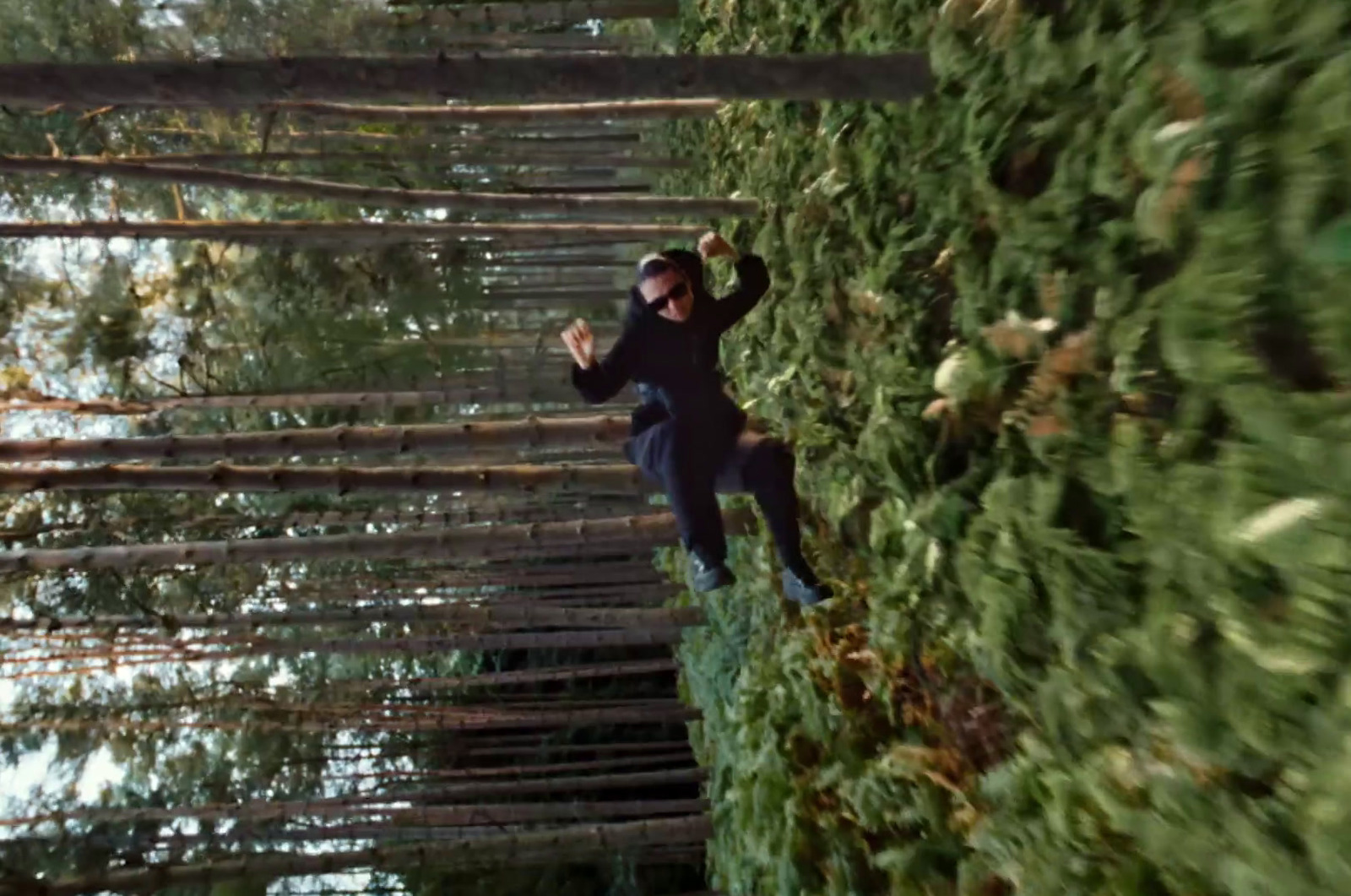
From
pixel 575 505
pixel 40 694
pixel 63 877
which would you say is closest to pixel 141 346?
pixel 40 694

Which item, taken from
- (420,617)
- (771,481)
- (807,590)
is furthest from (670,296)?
(420,617)

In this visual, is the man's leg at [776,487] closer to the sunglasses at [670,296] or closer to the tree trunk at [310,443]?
the sunglasses at [670,296]

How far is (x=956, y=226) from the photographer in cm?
272

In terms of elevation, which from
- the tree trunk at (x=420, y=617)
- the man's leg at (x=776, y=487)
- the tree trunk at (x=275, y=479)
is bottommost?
the tree trunk at (x=420, y=617)

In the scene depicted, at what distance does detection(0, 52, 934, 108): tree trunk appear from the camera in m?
2.29

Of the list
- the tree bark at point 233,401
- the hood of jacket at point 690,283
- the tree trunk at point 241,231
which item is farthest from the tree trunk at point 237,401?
the hood of jacket at point 690,283

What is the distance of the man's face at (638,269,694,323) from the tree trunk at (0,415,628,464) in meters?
0.70

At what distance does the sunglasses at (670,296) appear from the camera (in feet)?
10.1

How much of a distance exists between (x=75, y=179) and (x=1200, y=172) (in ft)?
15.8

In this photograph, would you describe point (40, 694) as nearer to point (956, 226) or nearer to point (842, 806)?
point (842, 806)

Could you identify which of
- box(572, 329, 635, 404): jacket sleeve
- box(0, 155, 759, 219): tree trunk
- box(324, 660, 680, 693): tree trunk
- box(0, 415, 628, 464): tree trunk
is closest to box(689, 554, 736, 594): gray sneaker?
box(572, 329, 635, 404): jacket sleeve

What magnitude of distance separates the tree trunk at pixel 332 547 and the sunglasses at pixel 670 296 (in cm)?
117

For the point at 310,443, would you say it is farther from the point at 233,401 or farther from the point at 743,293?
the point at 233,401

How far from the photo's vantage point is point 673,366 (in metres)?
3.14
